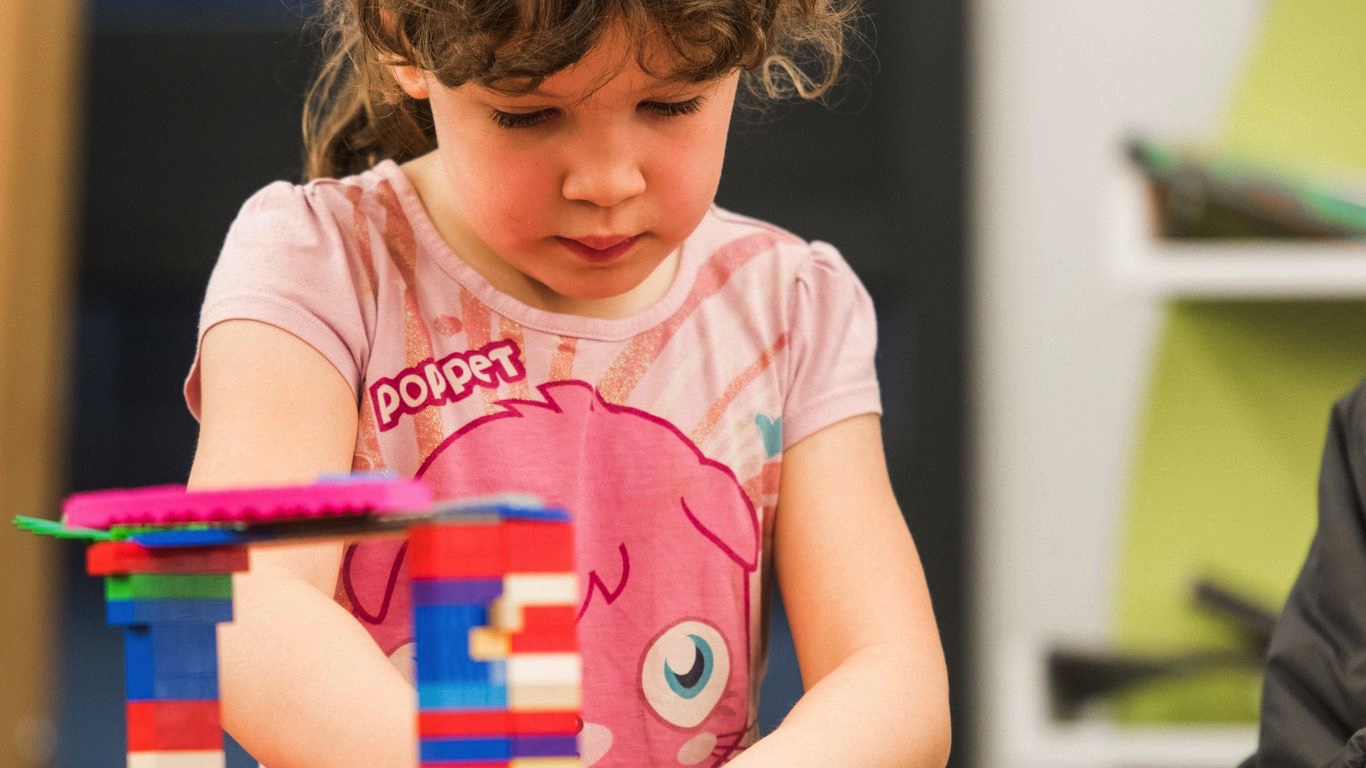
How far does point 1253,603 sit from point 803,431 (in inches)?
47.1

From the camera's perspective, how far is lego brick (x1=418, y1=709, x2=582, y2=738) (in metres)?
0.48

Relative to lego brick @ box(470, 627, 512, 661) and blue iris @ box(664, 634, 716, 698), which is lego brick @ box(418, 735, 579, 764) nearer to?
lego brick @ box(470, 627, 512, 661)

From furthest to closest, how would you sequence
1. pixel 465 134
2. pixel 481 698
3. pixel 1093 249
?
1. pixel 1093 249
2. pixel 465 134
3. pixel 481 698

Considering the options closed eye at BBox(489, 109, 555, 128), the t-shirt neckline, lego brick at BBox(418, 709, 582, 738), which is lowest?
lego brick at BBox(418, 709, 582, 738)

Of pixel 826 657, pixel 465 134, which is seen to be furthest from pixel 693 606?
pixel 465 134

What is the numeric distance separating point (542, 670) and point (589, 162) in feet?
1.11

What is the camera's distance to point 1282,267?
5.85ft

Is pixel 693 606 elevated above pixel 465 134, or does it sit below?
below

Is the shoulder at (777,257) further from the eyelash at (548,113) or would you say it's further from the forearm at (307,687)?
the forearm at (307,687)

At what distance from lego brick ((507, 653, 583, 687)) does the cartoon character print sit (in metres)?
0.43

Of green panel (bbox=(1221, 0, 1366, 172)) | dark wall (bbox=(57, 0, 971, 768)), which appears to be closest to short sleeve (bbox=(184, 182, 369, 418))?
dark wall (bbox=(57, 0, 971, 768))

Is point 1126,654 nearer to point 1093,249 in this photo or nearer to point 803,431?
point 1093,249

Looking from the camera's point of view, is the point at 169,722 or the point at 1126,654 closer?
the point at 169,722

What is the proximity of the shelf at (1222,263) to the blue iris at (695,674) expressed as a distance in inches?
38.9
